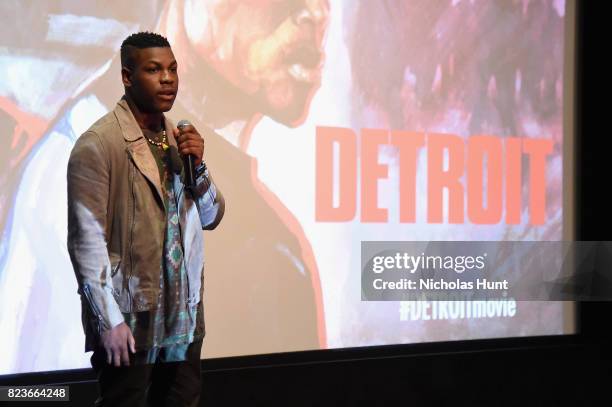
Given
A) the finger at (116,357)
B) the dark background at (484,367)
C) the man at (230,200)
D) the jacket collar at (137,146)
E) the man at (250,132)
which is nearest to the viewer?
the finger at (116,357)

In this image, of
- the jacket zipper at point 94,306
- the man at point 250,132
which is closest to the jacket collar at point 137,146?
the jacket zipper at point 94,306

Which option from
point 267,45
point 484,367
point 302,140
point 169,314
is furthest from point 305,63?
point 169,314

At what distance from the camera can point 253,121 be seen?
383 centimetres

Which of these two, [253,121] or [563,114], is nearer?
[253,121]

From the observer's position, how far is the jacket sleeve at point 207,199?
227 centimetres

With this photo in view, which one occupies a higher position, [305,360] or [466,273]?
[466,273]

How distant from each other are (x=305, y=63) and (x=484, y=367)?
1.98 m

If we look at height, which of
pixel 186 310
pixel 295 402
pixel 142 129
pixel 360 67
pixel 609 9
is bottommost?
pixel 295 402

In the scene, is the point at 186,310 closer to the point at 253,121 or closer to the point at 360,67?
the point at 253,121

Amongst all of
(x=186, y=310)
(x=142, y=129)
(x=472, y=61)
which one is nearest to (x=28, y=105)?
(x=142, y=129)

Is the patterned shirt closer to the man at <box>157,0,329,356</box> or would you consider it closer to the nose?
the nose

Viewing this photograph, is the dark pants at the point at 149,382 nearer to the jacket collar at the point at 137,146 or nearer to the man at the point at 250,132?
the jacket collar at the point at 137,146

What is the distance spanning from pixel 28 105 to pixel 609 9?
3.57 m

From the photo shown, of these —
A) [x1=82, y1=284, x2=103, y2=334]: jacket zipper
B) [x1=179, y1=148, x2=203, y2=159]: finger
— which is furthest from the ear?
[x1=82, y1=284, x2=103, y2=334]: jacket zipper
